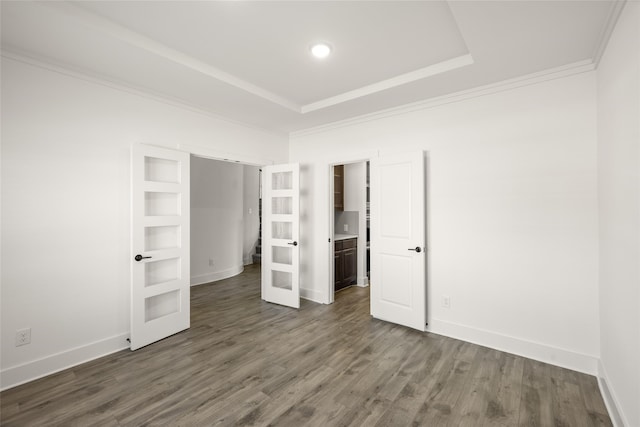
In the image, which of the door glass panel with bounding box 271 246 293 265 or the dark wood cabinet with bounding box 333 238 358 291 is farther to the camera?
the dark wood cabinet with bounding box 333 238 358 291

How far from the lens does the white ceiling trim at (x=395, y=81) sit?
2.74 m

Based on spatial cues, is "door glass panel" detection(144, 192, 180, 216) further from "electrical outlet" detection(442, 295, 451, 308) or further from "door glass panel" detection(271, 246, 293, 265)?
"electrical outlet" detection(442, 295, 451, 308)

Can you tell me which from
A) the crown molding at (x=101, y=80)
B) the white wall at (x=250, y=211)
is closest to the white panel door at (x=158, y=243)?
the crown molding at (x=101, y=80)

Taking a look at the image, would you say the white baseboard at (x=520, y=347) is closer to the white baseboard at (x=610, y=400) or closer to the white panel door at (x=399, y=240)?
the white baseboard at (x=610, y=400)

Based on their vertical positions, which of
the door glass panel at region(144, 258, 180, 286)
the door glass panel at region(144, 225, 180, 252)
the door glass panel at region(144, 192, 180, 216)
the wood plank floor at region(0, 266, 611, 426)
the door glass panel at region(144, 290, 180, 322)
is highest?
the door glass panel at region(144, 192, 180, 216)

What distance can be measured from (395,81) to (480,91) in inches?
35.9

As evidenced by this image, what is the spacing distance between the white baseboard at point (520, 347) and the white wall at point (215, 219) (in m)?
4.23

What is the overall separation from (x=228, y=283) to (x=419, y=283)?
3749 millimetres

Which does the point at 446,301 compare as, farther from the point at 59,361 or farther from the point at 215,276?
the point at 215,276

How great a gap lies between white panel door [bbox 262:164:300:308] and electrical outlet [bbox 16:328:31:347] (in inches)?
105

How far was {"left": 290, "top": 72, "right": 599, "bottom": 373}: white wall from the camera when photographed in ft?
8.70

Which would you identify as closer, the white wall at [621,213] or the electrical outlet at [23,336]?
the white wall at [621,213]

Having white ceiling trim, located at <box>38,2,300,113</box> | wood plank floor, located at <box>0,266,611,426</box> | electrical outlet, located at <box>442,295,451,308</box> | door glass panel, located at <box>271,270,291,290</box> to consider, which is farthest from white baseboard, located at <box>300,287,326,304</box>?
white ceiling trim, located at <box>38,2,300,113</box>

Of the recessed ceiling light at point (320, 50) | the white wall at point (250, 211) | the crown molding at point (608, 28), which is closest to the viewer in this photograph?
the crown molding at point (608, 28)
